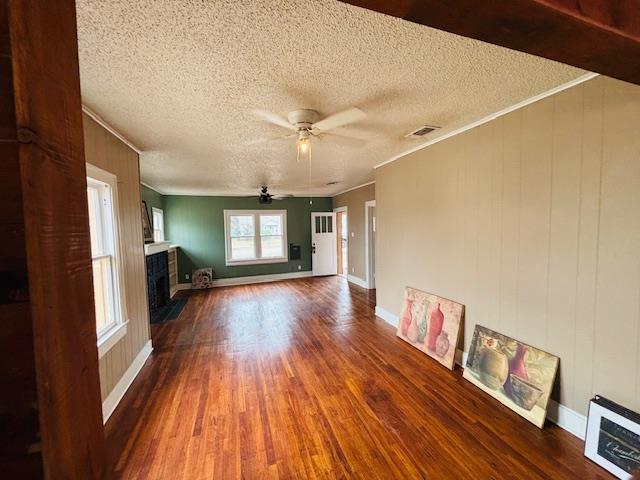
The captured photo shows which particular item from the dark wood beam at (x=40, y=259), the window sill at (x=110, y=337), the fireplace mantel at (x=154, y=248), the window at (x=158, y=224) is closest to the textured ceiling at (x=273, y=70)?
the dark wood beam at (x=40, y=259)

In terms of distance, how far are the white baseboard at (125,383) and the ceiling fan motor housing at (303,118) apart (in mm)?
2474

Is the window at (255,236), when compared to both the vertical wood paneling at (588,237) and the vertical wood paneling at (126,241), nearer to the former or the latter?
the vertical wood paneling at (126,241)

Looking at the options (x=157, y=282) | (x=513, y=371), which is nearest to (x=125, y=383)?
(x=157, y=282)

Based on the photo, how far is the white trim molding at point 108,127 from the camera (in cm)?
202

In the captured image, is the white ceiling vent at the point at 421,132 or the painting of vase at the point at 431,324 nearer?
the white ceiling vent at the point at 421,132

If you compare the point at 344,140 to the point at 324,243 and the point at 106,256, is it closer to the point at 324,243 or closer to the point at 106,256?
the point at 106,256

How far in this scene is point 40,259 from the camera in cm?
34

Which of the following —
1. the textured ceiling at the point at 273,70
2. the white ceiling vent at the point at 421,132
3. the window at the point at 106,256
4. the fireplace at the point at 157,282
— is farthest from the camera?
the fireplace at the point at 157,282

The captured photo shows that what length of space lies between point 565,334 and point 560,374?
0.31m

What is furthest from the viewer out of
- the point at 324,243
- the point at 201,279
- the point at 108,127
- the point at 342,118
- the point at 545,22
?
the point at 324,243

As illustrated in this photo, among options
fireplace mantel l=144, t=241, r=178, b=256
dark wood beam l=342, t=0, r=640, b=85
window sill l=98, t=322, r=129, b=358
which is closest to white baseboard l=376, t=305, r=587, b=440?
dark wood beam l=342, t=0, r=640, b=85

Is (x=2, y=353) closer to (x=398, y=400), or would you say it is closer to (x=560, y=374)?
(x=398, y=400)

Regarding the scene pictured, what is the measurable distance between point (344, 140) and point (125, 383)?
10.3ft

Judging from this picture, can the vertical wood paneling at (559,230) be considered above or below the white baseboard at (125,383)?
above
